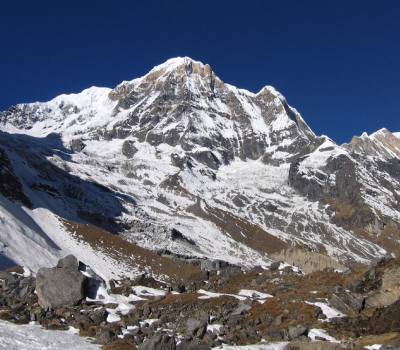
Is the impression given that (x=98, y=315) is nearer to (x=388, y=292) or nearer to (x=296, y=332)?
(x=296, y=332)

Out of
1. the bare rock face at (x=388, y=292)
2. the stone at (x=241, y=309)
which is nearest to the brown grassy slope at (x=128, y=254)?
the stone at (x=241, y=309)

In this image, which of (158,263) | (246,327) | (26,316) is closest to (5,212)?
(158,263)

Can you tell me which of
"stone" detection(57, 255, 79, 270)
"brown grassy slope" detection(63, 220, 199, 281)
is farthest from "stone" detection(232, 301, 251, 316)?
"brown grassy slope" detection(63, 220, 199, 281)

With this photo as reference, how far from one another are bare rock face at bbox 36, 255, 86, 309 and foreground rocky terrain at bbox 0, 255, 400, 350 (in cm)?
8

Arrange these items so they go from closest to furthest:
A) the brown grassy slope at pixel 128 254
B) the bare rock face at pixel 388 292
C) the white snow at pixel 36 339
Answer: the white snow at pixel 36 339 → the bare rock face at pixel 388 292 → the brown grassy slope at pixel 128 254

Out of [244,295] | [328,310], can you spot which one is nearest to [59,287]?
[244,295]

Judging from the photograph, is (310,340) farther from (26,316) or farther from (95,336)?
(26,316)

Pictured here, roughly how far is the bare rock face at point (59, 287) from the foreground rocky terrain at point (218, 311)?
0.26 ft

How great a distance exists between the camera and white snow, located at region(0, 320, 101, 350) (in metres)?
34.4

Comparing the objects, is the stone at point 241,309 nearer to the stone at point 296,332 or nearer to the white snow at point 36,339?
the stone at point 296,332

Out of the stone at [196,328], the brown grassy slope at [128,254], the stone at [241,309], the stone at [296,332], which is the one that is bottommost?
the stone at [196,328]

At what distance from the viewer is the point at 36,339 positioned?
36.6m

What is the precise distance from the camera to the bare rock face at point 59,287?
48219mm

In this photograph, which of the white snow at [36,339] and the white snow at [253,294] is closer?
the white snow at [36,339]
